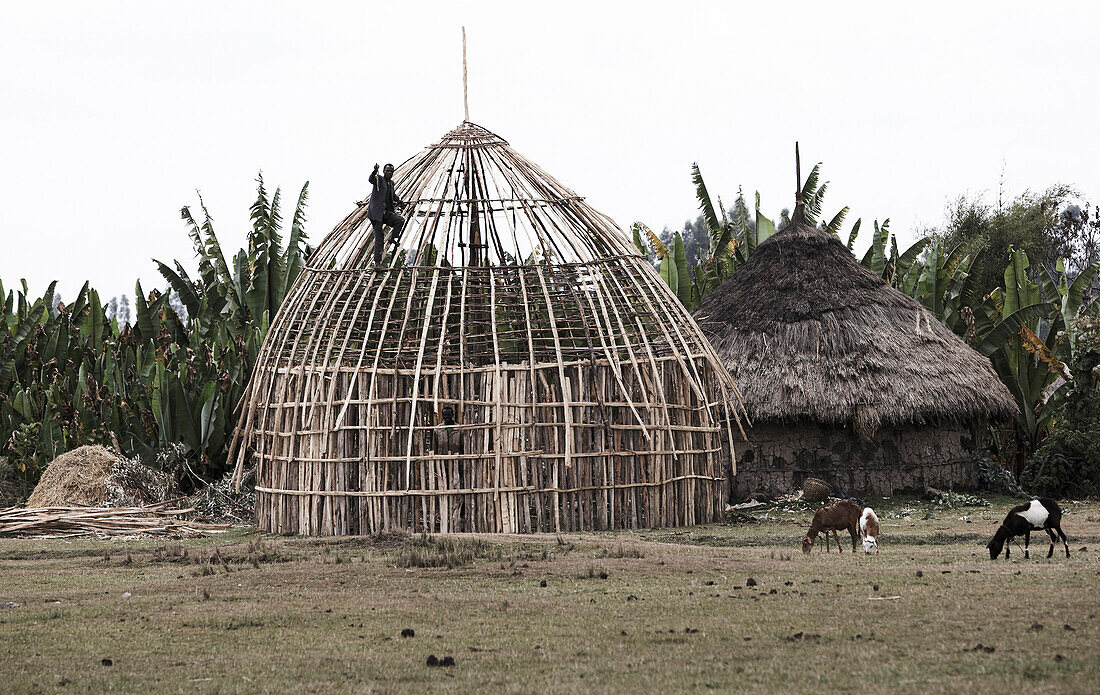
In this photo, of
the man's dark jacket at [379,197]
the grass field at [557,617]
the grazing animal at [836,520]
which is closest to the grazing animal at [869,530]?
the grazing animal at [836,520]

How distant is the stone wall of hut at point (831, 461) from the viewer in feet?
57.7

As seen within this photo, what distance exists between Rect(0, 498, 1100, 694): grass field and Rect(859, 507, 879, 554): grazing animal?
0.87ft

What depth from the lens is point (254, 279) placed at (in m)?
21.3

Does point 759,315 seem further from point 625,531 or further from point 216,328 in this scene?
point 216,328

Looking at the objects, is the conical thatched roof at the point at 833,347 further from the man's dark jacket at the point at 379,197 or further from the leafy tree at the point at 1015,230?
the leafy tree at the point at 1015,230

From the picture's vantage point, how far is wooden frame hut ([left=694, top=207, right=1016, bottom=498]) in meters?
A: 17.3

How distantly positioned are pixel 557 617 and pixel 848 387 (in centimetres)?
996

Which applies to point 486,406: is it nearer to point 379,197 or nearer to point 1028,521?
point 379,197

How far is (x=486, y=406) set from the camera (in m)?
13.3

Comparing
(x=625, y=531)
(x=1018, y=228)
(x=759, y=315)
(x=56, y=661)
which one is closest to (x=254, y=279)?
(x=759, y=315)

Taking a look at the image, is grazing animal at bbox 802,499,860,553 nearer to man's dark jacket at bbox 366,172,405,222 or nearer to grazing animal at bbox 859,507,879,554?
grazing animal at bbox 859,507,879,554

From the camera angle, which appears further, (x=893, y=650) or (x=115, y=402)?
(x=115, y=402)

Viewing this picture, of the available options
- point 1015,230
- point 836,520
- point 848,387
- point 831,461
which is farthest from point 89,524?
point 1015,230

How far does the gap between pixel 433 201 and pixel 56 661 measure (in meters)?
8.43
